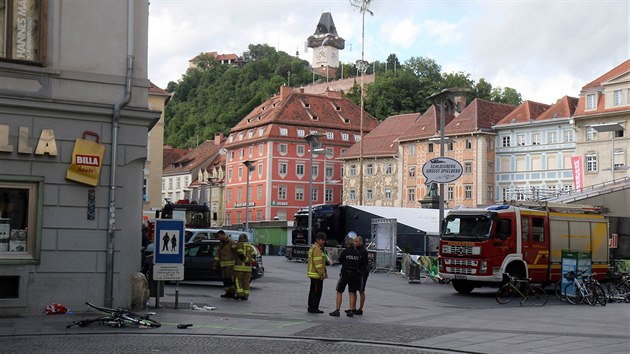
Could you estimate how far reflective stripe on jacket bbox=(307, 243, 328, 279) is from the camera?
18312 mm

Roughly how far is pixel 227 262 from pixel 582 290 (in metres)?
9.87

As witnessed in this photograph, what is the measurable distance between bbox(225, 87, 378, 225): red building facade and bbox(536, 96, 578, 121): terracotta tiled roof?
70.9 feet

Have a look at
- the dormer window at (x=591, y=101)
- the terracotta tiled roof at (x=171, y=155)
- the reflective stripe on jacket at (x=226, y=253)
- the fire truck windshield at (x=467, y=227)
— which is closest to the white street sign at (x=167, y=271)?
the reflective stripe on jacket at (x=226, y=253)

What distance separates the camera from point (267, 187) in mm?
95125

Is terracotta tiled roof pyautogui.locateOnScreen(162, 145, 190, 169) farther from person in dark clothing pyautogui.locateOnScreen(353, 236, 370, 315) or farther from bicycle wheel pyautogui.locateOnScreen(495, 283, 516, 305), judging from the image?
person in dark clothing pyautogui.locateOnScreen(353, 236, 370, 315)

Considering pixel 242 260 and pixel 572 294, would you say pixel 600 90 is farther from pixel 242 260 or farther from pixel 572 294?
pixel 242 260

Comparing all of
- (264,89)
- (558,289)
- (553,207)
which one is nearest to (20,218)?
(558,289)

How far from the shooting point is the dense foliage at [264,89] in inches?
4432

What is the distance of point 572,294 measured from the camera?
23.5 meters

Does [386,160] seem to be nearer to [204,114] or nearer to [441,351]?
[204,114]

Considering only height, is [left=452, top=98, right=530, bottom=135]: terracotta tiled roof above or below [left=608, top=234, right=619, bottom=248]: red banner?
above

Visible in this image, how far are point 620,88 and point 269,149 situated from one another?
4000 centimetres

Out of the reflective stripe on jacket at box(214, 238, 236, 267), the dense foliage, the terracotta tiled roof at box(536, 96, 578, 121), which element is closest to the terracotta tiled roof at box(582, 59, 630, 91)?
the terracotta tiled roof at box(536, 96, 578, 121)

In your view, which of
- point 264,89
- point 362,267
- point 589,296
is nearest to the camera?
point 362,267
